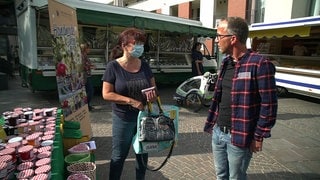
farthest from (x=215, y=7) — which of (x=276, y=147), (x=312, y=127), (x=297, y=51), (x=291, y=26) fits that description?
(x=276, y=147)

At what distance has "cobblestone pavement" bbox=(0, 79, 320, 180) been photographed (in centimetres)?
391

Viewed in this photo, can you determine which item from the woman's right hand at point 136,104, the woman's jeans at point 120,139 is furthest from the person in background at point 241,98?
the woman's jeans at point 120,139

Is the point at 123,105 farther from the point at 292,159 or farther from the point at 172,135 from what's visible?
the point at 292,159

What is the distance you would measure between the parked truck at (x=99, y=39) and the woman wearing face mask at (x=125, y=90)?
3.41 m

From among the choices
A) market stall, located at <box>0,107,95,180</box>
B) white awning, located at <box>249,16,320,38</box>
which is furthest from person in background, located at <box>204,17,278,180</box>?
white awning, located at <box>249,16,320,38</box>

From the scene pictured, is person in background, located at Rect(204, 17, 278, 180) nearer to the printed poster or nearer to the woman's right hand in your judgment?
the woman's right hand

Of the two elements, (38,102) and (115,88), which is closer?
(115,88)

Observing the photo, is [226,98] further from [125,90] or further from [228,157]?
[125,90]

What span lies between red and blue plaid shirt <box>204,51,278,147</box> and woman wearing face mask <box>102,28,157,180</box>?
81 cm

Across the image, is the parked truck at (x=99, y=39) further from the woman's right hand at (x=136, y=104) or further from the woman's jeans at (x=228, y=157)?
the woman's jeans at (x=228, y=157)

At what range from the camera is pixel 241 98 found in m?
2.21

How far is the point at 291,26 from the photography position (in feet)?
27.5

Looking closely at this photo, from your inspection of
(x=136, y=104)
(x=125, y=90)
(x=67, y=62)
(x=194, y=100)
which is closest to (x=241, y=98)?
(x=136, y=104)

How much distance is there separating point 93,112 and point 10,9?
34.5 feet
